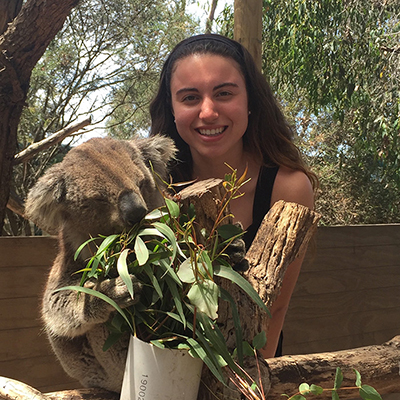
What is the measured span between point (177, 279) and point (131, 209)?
0.28 meters

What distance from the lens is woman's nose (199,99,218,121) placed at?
149 cm

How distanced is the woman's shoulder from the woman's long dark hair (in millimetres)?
58

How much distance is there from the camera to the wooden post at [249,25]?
2490 mm

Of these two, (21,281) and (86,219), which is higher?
(86,219)

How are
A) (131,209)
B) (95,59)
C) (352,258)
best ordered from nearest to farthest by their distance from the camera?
(131,209) < (352,258) < (95,59)

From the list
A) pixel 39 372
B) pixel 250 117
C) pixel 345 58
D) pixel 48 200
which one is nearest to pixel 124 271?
pixel 48 200

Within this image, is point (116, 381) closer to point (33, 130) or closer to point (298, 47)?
point (298, 47)

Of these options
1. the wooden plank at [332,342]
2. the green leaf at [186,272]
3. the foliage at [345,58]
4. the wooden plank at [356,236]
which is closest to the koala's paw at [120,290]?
the green leaf at [186,272]

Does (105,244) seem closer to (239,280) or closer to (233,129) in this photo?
(239,280)

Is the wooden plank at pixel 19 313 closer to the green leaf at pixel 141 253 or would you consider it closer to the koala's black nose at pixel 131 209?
the koala's black nose at pixel 131 209

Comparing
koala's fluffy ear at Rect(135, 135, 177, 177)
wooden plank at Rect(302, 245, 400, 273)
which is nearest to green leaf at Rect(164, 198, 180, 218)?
koala's fluffy ear at Rect(135, 135, 177, 177)

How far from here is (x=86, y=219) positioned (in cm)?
122

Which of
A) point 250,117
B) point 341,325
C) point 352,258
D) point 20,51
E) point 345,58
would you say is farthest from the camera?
point 345,58

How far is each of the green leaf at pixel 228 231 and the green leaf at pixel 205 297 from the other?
128mm
